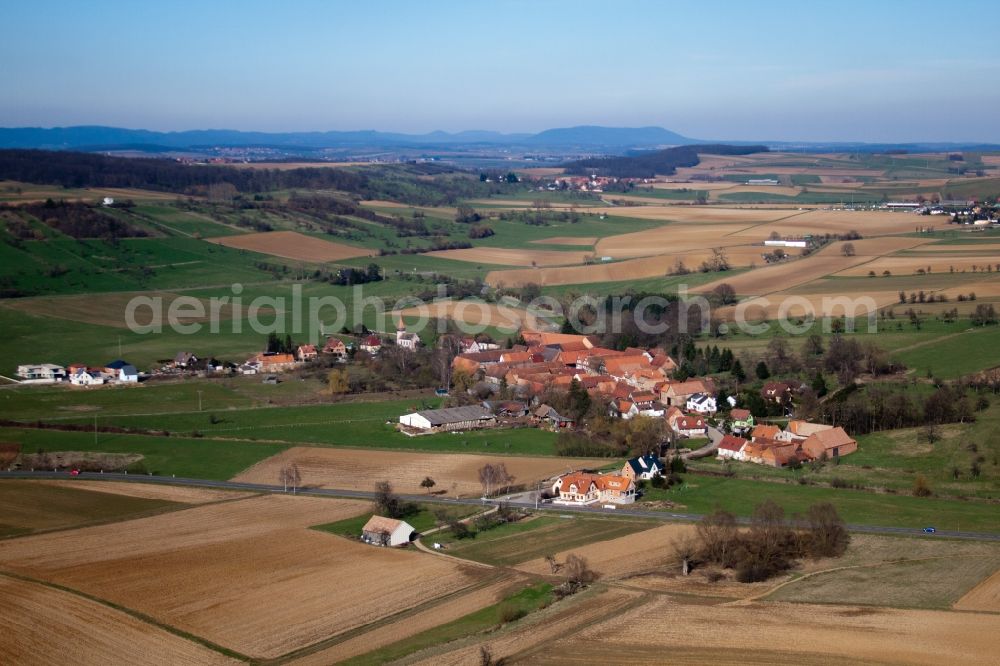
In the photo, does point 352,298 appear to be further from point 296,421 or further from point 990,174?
point 990,174

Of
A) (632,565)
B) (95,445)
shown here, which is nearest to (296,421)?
(95,445)

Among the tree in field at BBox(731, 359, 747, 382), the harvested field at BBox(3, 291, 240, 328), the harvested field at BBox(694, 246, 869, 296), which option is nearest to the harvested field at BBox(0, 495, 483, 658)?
the tree in field at BBox(731, 359, 747, 382)

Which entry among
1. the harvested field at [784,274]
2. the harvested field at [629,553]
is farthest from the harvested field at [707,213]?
the harvested field at [629,553]

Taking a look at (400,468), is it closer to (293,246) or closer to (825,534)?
(825,534)

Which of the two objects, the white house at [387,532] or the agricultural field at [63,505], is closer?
the white house at [387,532]

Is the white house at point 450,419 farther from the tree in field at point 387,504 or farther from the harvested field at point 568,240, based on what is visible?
the harvested field at point 568,240

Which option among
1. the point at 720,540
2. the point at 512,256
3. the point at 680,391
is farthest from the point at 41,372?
the point at 512,256
